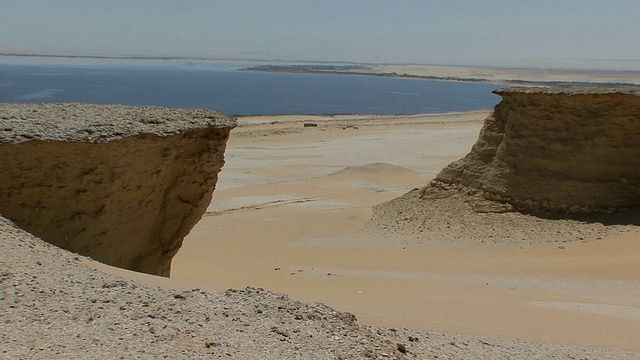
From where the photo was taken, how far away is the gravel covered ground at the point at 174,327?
4.29 metres

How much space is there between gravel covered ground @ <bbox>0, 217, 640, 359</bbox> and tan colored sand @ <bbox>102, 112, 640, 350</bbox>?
1.00 m

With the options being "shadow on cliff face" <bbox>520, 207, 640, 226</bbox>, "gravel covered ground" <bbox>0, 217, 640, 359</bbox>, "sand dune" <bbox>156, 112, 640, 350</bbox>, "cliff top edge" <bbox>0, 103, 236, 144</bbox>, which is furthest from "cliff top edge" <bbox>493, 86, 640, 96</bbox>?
"gravel covered ground" <bbox>0, 217, 640, 359</bbox>

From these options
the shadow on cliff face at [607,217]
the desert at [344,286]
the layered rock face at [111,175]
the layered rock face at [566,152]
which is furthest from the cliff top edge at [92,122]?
the shadow on cliff face at [607,217]

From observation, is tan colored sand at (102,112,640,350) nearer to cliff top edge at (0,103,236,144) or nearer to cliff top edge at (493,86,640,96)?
cliff top edge at (0,103,236,144)

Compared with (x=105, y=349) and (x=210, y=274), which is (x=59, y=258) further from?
(x=210, y=274)

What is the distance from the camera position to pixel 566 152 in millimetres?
13023

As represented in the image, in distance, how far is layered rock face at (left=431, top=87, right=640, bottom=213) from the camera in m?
12.6

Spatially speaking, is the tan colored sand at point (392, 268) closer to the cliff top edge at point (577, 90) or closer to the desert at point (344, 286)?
the desert at point (344, 286)

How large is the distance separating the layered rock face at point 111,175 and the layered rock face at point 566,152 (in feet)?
21.6

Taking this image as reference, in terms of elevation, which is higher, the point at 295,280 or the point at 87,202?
the point at 87,202

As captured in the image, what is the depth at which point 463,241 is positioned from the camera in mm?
12875

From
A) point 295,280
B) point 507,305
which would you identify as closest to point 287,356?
point 507,305

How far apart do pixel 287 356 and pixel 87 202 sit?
4611 millimetres

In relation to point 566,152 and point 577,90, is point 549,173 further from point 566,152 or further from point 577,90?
point 577,90
